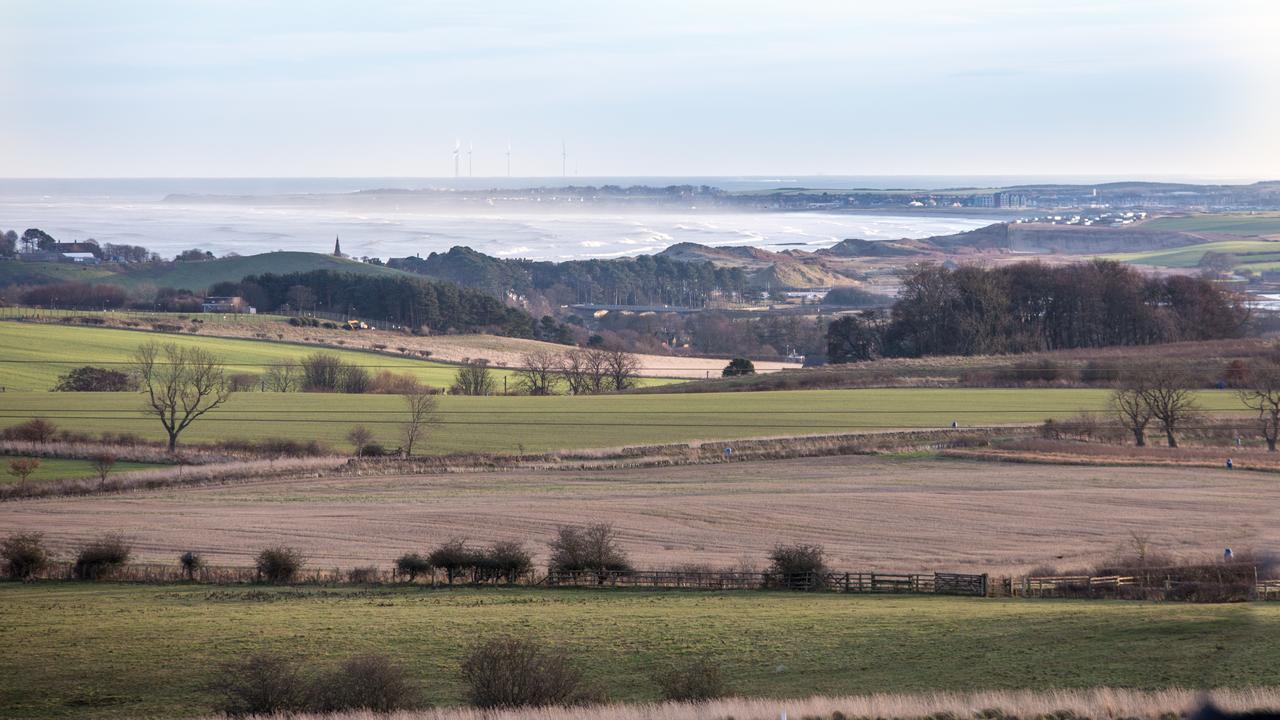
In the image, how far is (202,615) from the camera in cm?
1967

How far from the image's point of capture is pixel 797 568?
74.3ft

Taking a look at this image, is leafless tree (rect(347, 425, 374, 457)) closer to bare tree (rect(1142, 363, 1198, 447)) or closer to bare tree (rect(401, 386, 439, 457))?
bare tree (rect(401, 386, 439, 457))

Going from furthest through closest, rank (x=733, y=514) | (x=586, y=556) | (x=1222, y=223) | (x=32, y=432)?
(x=1222, y=223) → (x=32, y=432) → (x=733, y=514) → (x=586, y=556)

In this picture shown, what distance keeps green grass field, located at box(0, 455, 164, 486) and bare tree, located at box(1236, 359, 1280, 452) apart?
3471cm

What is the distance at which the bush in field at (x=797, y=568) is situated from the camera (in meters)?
22.5

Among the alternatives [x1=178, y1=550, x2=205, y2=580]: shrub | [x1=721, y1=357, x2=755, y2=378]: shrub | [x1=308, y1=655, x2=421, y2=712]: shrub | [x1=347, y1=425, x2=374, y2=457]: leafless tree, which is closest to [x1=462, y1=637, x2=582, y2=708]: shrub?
[x1=308, y1=655, x2=421, y2=712]: shrub

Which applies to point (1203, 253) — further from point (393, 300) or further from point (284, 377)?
point (284, 377)

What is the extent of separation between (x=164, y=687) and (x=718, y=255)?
14885cm

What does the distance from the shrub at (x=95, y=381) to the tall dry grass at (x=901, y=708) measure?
144ft

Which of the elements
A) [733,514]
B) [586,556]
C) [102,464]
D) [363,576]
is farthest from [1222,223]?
[363,576]

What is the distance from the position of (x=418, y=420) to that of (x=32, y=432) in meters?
12.1

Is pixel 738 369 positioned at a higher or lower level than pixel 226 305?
lower

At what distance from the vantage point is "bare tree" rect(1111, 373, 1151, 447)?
3909cm

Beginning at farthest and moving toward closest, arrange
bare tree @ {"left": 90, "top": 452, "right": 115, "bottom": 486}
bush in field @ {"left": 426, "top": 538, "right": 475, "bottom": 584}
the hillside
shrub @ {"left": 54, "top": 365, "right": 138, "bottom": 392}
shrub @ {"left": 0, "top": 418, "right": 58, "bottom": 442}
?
the hillside
shrub @ {"left": 54, "top": 365, "right": 138, "bottom": 392}
shrub @ {"left": 0, "top": 418, "right": 58, "bottom": 442}
bare tree @ {"left": 90, "top": 452, "right": 115, "bottom": 486}
bush in field @ {"left": 426, "top": 538, "right": 475, "bottom": 584}
